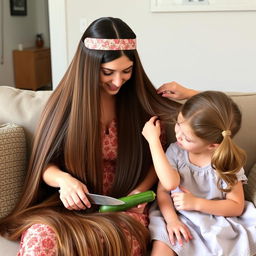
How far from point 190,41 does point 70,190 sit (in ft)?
5.20

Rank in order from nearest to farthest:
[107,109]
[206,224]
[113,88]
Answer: [206,224] < [113,88] < [107,109]

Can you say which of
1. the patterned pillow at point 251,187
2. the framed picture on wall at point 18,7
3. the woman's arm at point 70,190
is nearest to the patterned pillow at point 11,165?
the woman's arm at point 70,190

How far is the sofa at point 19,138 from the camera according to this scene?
1.32m

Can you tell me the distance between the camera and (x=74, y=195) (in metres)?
1.19

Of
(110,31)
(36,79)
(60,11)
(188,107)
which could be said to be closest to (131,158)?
(188,107)

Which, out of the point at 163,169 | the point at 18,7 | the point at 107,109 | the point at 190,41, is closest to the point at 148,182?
the point at 163,169

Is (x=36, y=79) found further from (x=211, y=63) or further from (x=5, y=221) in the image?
(x=5, y=221)

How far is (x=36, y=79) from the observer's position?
4.66m

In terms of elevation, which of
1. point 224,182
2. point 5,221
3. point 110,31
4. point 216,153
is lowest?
point 5,221

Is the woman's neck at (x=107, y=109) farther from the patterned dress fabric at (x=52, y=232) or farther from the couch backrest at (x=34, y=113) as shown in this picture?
the couch backrest at (x=34, y=113)

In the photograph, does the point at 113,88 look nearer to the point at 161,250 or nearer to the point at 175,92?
the point at 175,92

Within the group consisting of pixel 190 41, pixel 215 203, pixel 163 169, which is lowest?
pixel 215 203

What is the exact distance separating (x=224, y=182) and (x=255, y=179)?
20 centimetres

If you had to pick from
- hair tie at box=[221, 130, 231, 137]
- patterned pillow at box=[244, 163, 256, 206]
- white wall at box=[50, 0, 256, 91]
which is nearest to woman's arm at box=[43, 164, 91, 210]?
hair tie at box=[221, 130, 231, 137]
